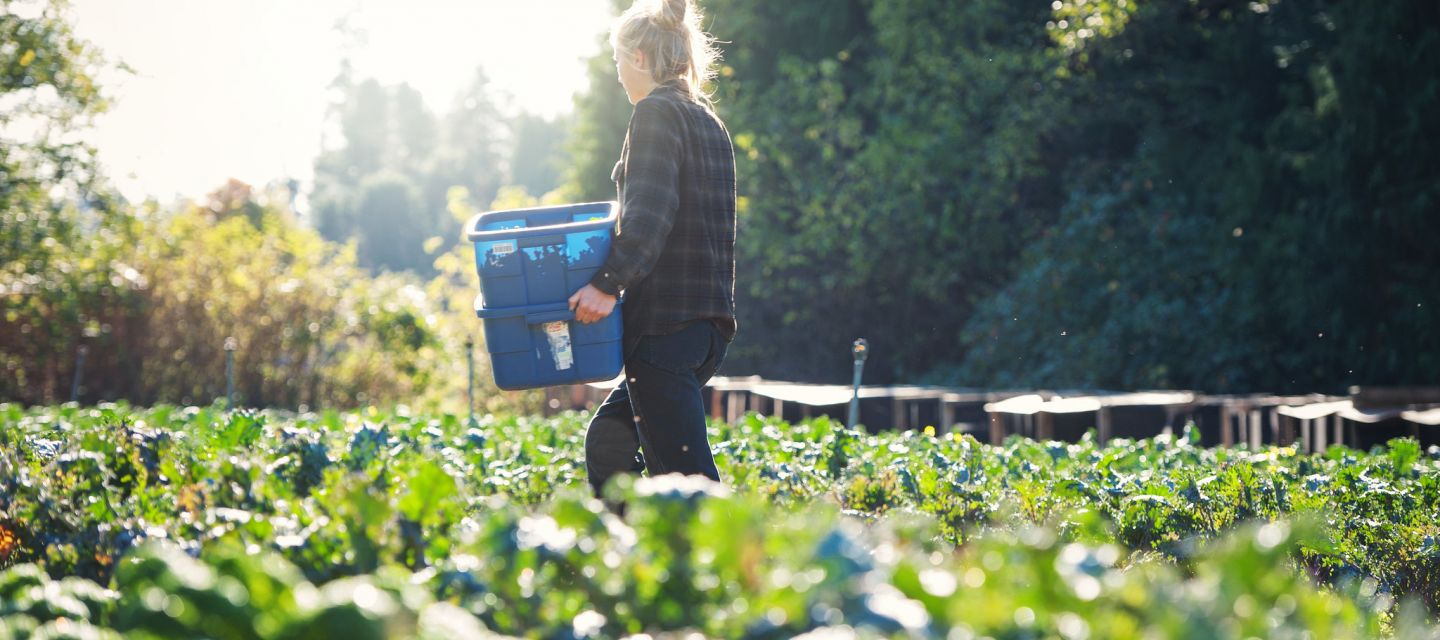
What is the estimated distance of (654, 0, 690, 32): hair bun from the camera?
148 inches

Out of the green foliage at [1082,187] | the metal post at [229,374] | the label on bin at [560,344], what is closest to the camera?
the label on bin at [560,344]

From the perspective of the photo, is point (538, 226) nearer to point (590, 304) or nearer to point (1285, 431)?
point (590, 304)

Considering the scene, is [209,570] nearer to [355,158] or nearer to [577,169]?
[577,169]

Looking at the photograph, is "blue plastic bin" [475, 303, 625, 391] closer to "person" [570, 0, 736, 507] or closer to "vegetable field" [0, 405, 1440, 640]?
"person" [570, 0, 736, 507]

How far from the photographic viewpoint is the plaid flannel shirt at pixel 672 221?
3609mm

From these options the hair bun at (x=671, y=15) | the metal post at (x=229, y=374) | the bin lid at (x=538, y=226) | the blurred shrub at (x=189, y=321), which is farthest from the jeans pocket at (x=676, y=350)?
the blurred shrub at (x=189, y=321)

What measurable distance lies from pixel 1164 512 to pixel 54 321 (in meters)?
15.2

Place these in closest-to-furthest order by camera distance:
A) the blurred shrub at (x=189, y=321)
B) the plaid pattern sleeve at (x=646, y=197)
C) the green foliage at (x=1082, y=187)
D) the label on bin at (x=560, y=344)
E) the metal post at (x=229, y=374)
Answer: the plaid pattern sleeve at (x=646, y=197), the label on bin at (x=560, y=344), the metal post at (x=229, y=374), the green foliage at (x=1082, y=187), the blurred shrub at (x=189, y=321)

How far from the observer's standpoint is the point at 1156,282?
15594 millimetres

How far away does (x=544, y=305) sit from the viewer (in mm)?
3727

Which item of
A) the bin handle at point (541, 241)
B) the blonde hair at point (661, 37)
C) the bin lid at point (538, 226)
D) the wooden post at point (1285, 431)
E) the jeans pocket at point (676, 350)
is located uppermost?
the blonde hair at point (661, 37)

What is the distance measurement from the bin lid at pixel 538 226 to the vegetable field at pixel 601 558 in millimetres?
661

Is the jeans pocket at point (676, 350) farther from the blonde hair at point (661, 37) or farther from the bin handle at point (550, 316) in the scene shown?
the blonde hair at point (661, 37)

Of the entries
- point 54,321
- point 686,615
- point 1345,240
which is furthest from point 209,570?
point 54,321
